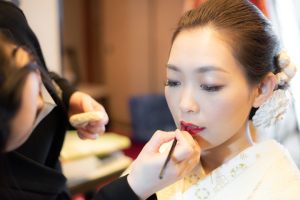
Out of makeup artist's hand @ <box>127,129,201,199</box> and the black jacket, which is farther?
the black jacket

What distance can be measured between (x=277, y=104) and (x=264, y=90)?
59 mm

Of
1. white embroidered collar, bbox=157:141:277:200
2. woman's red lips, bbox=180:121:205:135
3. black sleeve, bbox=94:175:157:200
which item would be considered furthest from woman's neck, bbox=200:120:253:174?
black sleeve, bbox=94:175:157:200

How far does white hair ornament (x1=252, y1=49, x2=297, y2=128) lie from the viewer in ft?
2.27

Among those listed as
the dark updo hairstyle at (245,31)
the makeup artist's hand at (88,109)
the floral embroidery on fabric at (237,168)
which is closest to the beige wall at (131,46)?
the makeup artist's hand at (88,109)

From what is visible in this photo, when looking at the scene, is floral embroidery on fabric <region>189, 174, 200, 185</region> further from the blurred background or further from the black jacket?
the blurred background

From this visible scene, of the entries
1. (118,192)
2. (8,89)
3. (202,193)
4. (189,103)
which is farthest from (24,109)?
(202,193)

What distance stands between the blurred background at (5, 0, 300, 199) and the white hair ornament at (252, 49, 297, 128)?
0.88 meters

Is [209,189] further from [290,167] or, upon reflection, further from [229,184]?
[290,167]

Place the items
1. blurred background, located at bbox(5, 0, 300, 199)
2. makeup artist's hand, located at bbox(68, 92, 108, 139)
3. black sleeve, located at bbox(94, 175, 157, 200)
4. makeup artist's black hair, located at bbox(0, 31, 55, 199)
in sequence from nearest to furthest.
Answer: makeup artist's black hair, located at bbox(0, 31, 55, 199), black sleeve, located at bbox(94, 175, 157, 200), makeup artist's hand, located at bbox(68, 92, 108, 139), blurred background, located at bbox(5, 0, 300, 199)

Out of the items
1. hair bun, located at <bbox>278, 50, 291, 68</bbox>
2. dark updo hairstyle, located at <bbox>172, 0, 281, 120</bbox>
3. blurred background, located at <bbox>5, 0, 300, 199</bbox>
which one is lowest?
blurred background, located at <bbox>5, 0, 300, 199</bbox>

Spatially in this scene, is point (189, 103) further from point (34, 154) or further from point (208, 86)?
point (34, 154)

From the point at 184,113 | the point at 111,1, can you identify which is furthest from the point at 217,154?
the point at 111,1

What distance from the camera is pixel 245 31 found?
641 mm

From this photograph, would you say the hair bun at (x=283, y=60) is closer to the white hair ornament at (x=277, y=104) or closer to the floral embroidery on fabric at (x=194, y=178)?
the white hair ornament at (x=277, y=104)
